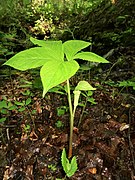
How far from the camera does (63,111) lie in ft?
6.14

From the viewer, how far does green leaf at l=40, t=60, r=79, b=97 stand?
963mm

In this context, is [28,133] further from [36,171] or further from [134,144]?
[134,144]

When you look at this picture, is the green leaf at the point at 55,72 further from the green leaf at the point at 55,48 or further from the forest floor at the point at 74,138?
the forest floor at the point at 74,138

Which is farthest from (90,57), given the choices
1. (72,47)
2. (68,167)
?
(68,167)

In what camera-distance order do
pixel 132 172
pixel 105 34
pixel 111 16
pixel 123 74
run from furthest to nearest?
pixel 111 16 < pixel 105 34 < pixel 123 74 < pixel 132 172

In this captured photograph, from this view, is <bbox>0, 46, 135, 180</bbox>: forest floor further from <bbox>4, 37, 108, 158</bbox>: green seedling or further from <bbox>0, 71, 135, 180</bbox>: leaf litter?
<bbox>4, 37, 108, 158</bbox>: green seedling

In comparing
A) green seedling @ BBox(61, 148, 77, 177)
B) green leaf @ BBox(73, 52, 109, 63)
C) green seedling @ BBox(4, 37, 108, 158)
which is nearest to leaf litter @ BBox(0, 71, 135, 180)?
green seedling @ BBox(61, 148, 77, 177)

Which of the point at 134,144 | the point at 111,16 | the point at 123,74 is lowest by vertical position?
the point at 134,144

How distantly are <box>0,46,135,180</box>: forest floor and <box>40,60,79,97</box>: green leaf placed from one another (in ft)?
2.46

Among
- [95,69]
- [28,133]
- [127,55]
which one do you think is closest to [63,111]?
[28,133]

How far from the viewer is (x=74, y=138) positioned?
167 cm

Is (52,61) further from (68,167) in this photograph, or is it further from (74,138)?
(74,138)

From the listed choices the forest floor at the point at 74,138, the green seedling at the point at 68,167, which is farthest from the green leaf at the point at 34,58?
the forest floor at the point at 74,138

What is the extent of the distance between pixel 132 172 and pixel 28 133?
811mm
